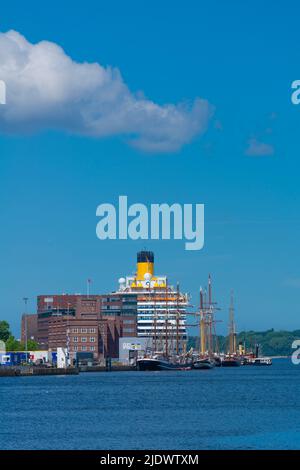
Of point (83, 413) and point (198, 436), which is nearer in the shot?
point (198, 436)

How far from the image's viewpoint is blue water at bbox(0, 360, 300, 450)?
196ft

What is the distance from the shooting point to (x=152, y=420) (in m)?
73.5

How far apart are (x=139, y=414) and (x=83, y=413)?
5024mm

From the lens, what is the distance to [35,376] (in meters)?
188

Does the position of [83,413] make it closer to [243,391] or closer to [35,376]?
[243,391]

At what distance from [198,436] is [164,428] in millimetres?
5688

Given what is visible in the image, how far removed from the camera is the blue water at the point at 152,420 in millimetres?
59750

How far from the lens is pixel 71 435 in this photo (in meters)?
63.9
